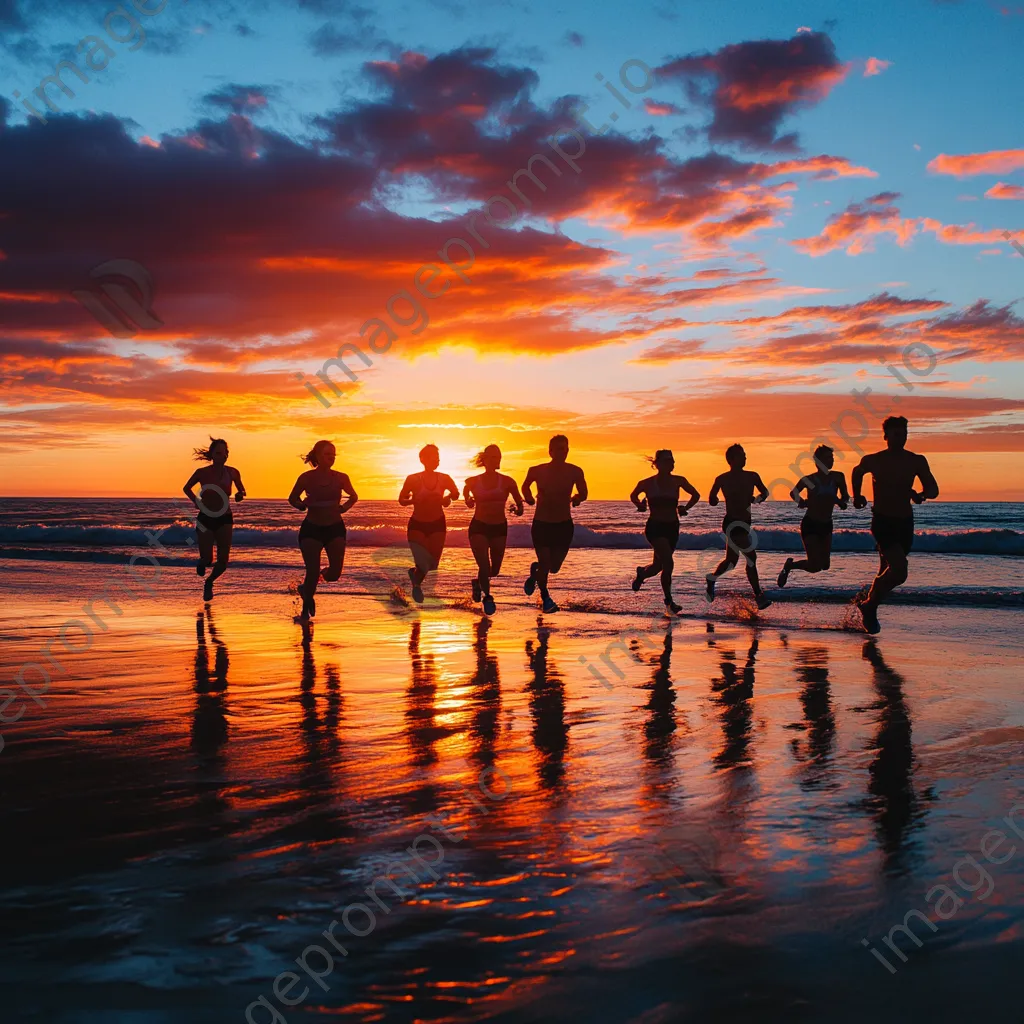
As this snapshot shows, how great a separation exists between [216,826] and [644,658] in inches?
223

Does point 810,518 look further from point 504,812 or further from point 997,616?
point 504,812

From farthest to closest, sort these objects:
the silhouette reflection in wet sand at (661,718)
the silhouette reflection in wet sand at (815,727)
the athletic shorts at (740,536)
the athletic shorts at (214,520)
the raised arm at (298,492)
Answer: the athletic shorts at (214,520)
the athletic shorts at (740,536)
the raised arm at (298,492)
the silhouette reflection in wet sand at (661,718)
the silhouette reflection in wet sand at (815,727)

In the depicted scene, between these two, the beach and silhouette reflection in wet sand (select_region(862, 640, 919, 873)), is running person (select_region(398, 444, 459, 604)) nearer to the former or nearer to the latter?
the beach

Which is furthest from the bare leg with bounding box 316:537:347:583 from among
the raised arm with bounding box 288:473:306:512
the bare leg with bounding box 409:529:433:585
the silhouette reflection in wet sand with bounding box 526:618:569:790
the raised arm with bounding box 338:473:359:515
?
the silhouette reflection in wet sand with bounding box 526:618:569:790

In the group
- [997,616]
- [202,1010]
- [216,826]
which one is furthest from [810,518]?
[202,1010]

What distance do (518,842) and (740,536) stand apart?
989cm

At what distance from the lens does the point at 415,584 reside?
45.0 feet

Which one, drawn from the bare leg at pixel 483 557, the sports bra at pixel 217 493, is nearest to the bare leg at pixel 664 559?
the bare leg at pixel 483 557

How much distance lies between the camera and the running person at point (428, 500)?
13062 mm

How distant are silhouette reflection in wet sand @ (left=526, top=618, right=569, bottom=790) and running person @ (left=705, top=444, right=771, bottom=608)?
4740mm

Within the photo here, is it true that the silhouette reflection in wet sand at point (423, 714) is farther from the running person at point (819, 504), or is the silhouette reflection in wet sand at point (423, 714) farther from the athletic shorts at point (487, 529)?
the running person at point (819, 504)

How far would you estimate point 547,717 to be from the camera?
20.0 ft

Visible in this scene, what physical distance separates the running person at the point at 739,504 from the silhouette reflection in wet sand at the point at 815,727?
4263 millimetres

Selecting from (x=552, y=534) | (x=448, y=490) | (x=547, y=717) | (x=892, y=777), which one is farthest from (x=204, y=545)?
(x=892, y=777)
